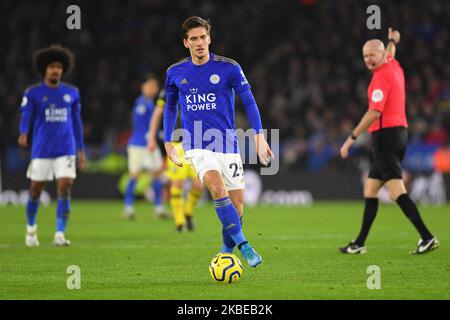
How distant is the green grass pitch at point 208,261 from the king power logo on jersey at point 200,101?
49.4 inches

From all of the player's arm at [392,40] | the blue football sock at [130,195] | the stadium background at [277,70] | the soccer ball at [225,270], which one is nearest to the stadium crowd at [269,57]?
the stadium background at [277,70]

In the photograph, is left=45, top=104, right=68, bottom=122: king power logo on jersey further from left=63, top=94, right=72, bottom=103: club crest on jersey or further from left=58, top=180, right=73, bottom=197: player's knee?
left=58, top=180, right=73, bottom=197: player's knee

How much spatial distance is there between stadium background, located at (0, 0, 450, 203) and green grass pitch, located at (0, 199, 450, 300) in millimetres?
5189

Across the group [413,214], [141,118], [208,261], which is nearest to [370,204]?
[413,214]

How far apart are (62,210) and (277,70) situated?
578 inches

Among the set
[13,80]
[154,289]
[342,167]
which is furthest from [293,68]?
[154,289]

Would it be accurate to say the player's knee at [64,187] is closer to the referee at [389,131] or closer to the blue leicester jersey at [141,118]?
the referee at [389,131]

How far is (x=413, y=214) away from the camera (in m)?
9.45

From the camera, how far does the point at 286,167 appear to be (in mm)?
21062

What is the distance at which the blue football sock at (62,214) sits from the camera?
10836mm

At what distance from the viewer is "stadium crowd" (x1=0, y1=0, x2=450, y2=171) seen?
22.0m

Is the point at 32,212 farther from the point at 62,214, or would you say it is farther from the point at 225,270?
the point at 225,270

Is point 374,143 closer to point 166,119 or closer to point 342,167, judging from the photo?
point 166,119

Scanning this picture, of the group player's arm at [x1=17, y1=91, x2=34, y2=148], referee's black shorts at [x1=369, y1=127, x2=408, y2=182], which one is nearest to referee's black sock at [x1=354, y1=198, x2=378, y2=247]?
referee's black shorts at [x1=369, y1=127, x2=408, y2=182]
